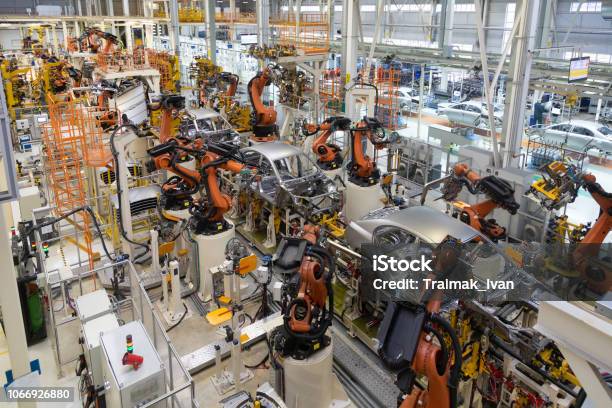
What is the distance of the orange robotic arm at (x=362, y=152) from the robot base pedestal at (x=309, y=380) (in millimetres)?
5311

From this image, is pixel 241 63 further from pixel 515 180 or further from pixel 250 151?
pixel 515 180

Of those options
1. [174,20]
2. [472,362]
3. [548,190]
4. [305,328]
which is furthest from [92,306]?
[174,20]

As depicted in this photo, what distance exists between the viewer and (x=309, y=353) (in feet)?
17.3

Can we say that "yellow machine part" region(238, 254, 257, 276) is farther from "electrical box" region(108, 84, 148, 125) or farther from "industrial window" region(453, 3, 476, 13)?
"industrial window" region(453, 3, 476, 13)

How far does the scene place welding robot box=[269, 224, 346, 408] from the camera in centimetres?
517

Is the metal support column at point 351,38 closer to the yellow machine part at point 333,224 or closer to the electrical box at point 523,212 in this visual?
the electrical box at point 523,212

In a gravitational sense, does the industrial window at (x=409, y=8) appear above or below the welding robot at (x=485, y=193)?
above

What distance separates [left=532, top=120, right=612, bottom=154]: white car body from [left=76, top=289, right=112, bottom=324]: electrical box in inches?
549

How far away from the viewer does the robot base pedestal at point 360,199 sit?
1019cm

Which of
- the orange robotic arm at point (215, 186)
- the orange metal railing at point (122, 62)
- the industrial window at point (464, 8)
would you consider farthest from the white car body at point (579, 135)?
the orange metal railing at point (122, 62)

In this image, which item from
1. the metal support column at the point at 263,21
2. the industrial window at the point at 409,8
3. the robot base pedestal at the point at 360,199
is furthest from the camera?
the industrial window at the point at 409,8

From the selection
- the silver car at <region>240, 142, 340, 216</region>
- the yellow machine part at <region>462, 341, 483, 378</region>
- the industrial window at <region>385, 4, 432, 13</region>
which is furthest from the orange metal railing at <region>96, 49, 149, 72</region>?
the yellow machine part at <region>462, 341, 483, 378</region>

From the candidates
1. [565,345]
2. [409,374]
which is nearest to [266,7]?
[409,374]

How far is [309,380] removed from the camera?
530 cm
